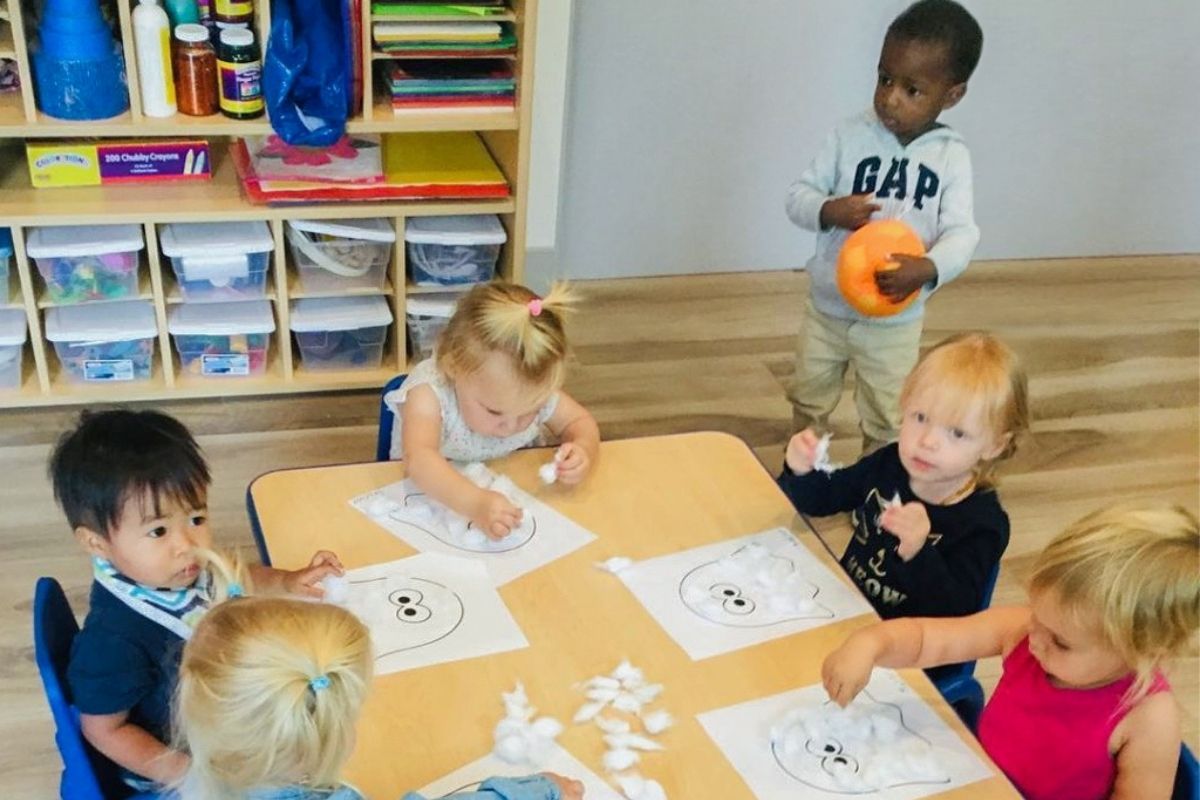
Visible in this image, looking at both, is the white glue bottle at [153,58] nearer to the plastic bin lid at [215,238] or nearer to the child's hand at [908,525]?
the plastic bin lid at [215,238]

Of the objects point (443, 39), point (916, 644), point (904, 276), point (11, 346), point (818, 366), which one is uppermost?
point (443, 39)

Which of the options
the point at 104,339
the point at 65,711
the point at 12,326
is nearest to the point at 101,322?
the point at 104,339

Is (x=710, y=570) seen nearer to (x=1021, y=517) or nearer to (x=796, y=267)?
(x=1021, y=517)

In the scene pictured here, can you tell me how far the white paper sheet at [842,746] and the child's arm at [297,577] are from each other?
44 centimetres

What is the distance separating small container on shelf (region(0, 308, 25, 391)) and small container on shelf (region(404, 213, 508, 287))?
0.80 m

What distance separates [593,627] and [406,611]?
0.21 m

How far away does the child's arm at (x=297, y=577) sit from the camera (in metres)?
1.33

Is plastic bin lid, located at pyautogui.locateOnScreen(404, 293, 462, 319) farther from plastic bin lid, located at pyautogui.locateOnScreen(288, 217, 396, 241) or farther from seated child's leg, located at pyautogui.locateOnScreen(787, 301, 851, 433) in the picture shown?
seated child's leg, located at pyautogui.locateOnScreen(787, 301, 851, 433)

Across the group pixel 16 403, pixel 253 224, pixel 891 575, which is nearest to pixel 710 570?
pixel 891 575

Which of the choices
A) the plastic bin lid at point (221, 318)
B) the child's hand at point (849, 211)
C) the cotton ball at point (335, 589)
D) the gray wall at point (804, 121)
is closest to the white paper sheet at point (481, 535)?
the cotton ball at point (335, 589)

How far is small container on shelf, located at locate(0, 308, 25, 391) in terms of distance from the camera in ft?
8.11

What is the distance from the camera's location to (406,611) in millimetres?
1337

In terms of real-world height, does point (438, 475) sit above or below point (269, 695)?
below

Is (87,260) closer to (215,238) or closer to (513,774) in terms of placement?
(215,238)
